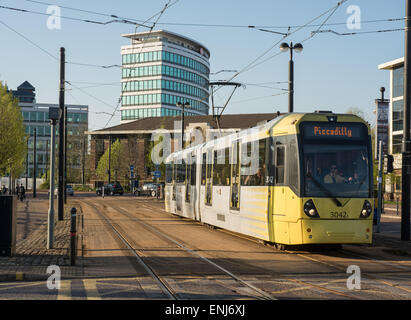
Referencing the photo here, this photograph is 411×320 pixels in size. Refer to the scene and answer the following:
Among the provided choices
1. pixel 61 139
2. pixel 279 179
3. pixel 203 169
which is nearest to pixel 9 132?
pixel 61 139

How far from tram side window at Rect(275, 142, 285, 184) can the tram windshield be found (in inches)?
26.3

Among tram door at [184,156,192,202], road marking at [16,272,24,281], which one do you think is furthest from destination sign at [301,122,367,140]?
tram door at [184,156,192,202]

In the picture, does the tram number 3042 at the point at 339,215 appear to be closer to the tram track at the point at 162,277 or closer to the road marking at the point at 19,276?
the tram track at the point at 162,277

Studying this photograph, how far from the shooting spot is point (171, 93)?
11512 cm

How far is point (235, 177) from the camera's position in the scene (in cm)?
1695

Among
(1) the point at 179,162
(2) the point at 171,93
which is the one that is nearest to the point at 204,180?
(1) the point at 179,162

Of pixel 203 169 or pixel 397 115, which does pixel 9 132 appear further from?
pixel 397 115

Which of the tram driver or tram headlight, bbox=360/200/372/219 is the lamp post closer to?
the tram driver

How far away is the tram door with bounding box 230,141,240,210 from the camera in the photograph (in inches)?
658

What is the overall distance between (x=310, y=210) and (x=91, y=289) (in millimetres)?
5902

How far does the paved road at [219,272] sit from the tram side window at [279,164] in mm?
1775

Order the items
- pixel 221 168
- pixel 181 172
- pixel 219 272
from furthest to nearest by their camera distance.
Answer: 1. pixel 181 172
2. pixel 221 168
3. pixel 219 272
